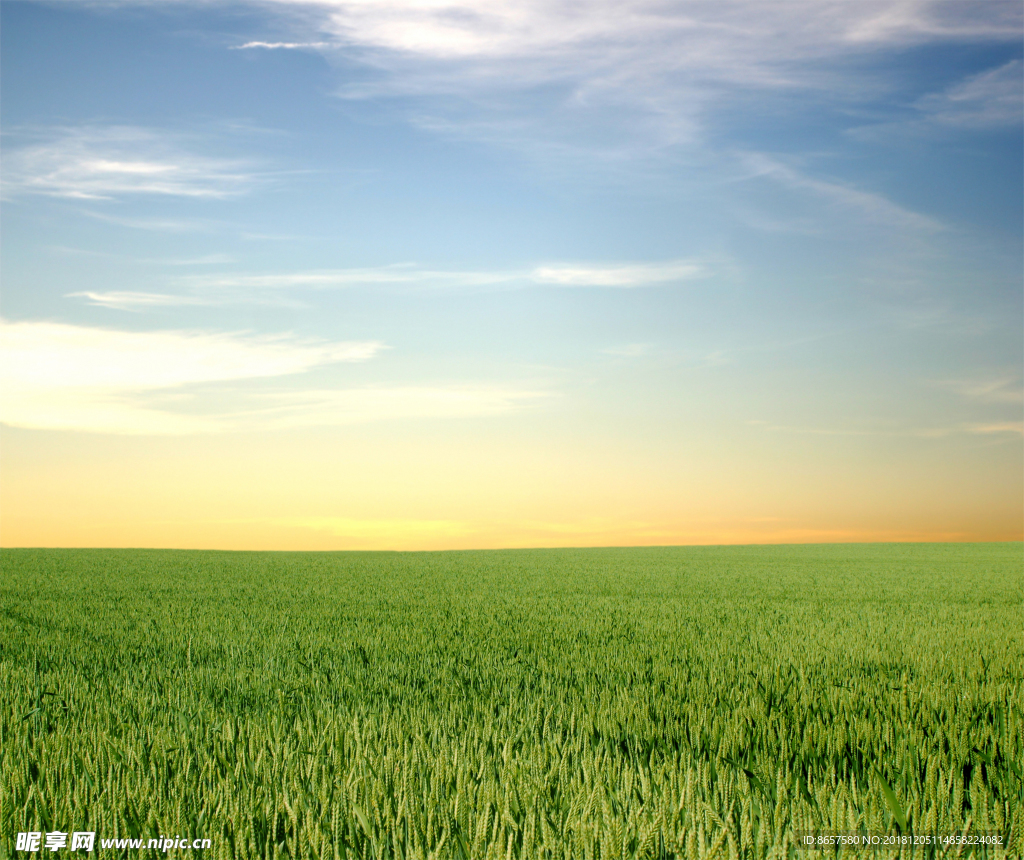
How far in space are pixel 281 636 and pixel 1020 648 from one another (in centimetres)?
943

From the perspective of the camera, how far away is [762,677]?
6.90 meters

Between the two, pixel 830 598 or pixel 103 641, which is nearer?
pixel 103 641

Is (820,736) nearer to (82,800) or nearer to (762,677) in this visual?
(762,677)

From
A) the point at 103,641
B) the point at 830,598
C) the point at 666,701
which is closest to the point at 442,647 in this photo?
the point at 666,701

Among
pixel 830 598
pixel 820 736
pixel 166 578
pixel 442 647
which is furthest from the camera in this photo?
pixel 166 578

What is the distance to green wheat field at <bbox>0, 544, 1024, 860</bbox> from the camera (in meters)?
3.09

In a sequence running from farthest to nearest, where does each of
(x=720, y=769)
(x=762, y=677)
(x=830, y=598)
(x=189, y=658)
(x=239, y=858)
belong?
(x=830, y=598), (x=189, y=658), (x=762, y=677), (x=720, y=769), (x=239, y=858)

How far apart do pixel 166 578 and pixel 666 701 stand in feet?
57.3

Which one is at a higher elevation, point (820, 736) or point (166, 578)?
point (820, 736)

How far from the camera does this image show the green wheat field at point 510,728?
10.1ft

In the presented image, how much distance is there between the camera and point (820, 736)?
4.77 m

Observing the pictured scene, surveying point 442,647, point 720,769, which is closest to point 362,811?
point 720,769

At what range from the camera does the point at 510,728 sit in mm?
4707

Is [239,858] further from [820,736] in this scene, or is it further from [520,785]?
[820,736]
